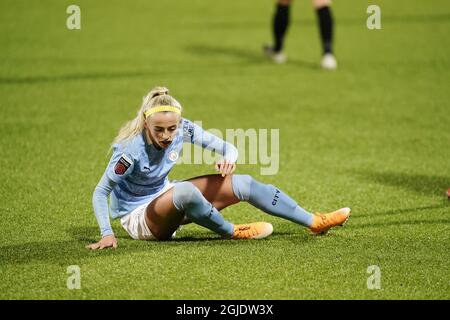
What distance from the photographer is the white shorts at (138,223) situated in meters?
4.71

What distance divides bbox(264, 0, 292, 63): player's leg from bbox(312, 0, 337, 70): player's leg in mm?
407

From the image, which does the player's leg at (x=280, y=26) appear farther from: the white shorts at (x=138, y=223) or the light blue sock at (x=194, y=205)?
the light blue sock at (x=194, y=205)

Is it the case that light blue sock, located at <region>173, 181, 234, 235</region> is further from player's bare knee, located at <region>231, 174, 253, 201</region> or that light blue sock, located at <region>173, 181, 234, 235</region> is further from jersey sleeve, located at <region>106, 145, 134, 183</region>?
jersey sleeve, located at <region>106, 145, 134, 183</region>

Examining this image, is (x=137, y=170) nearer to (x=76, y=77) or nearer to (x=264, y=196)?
(x=264, y=196)

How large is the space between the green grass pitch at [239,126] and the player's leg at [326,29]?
0.63 ft

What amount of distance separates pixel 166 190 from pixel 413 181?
7.56 feet

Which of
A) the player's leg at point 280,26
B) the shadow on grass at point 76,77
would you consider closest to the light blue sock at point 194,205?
the shadow on grass at point 76,77

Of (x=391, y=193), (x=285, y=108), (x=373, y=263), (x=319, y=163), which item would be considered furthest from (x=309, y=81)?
(x=373, y=263)

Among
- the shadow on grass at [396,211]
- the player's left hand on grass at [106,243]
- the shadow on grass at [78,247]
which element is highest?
the player's left hand on grass at [106,243]

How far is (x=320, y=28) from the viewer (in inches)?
397

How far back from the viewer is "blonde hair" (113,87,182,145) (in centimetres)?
Result: 456

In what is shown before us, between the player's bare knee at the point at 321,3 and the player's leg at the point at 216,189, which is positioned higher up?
the player's bare knee at the point at 321,3

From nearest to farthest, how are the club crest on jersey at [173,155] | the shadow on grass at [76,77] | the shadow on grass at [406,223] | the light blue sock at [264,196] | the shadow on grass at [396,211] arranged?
1. the light blue sock at [264,196]
2. the club crest on jersey at [173,155]
3. the shadow on grass at [406,223]
4. the shadow on grass at [396,211]
5. the shadow on grass at [76,77]

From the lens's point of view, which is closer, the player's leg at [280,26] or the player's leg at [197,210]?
the player's leg at [197,210]
